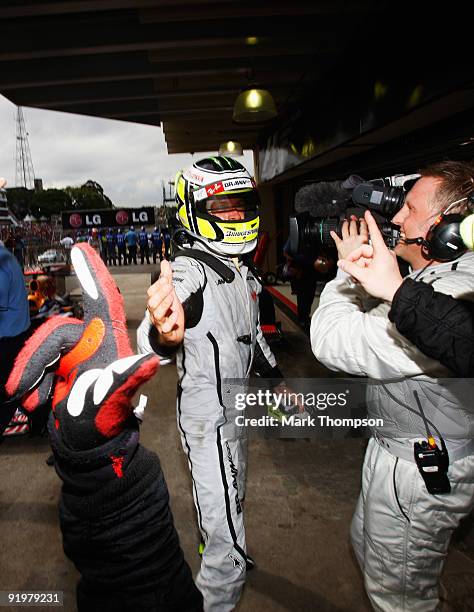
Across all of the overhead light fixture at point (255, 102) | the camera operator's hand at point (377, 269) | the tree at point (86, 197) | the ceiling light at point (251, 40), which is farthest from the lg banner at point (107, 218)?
the tree at point (86, 197)

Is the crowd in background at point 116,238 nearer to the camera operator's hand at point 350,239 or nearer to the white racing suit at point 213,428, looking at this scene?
the white racing suit at point 213,428

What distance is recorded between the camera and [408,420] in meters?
1.53

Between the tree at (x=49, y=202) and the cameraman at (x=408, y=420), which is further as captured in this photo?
the tree at (x=49, y=202)

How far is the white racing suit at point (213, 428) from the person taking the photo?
1.91 meters

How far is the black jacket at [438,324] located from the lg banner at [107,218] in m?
21.4

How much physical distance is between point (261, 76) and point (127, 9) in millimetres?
2561

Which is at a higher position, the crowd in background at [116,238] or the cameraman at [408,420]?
the crowd in background at [116,238]

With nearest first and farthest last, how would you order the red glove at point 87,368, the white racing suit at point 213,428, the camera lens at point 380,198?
the red glove at point 87,368, the camera lens at point 380,198, the white racing suit at point 213,428

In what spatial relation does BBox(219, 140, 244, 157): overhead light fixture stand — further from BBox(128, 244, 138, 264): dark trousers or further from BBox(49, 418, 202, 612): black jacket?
BBox(128, 244, 138, 264): dark trousers

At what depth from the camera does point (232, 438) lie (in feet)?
6.50

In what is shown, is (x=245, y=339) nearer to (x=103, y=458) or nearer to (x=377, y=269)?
(x=377, y=269)

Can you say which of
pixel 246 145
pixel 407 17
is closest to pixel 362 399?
pixel 407 17

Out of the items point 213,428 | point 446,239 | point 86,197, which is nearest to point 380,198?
point 446,239

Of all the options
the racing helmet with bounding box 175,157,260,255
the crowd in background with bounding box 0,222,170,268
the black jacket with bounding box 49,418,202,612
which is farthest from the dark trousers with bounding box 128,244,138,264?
the black jacket with bounding box 49,418,202,612
